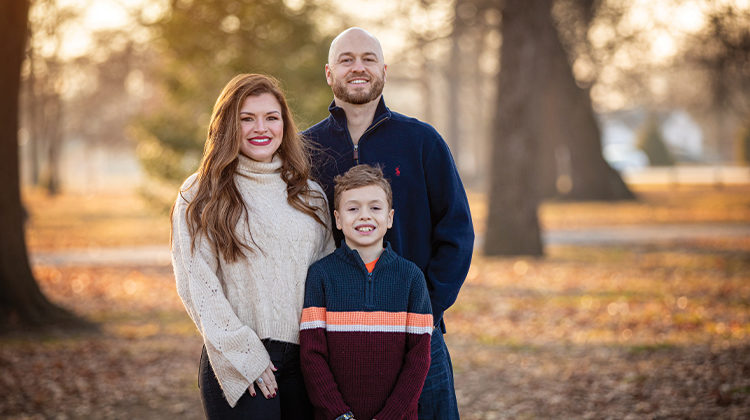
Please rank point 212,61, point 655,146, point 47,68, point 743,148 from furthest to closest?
1. point 655,146
2. point 743,148
3. point 47,68
4. point 212,61

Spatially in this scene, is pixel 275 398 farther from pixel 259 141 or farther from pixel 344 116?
pixel 344 116

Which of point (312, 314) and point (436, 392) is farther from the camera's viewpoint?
point (436, 392)

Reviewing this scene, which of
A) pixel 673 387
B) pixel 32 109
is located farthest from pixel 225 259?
pixel 32 109

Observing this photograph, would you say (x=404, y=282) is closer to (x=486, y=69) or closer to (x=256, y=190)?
(x=256, y=190)

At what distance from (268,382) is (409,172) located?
1122mm

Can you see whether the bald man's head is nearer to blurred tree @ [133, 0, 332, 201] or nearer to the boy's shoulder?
the boy's shoulder

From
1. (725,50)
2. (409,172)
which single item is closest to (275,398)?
(409,172)

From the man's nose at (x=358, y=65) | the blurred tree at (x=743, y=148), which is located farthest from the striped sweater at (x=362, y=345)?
the blurred tree at (x=743, y=148)

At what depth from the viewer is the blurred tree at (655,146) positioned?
171 ft

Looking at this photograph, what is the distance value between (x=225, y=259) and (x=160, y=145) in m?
12.3

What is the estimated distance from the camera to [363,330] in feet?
9.57

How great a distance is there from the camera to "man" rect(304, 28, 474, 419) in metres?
3.26

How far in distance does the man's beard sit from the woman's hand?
4.00ft

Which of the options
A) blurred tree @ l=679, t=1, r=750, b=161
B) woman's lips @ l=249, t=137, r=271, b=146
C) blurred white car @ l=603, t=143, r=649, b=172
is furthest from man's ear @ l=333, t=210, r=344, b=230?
blurred white car @ l=603, t=143, r=649, b=172
